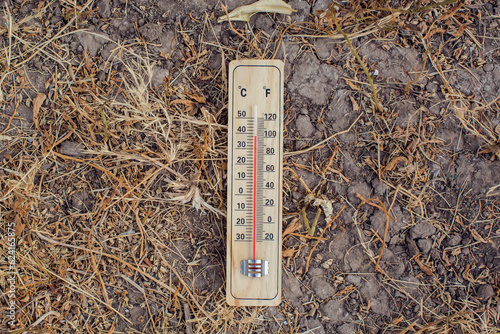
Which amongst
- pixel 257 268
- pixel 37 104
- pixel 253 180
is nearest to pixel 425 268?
pixel 257 268

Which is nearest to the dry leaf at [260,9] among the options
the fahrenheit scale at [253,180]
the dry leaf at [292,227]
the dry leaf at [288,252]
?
the fahrenheit scale at [253,180]

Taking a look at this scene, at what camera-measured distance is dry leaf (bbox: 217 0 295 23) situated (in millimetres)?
1963

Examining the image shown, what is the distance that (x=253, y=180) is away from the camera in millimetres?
1915

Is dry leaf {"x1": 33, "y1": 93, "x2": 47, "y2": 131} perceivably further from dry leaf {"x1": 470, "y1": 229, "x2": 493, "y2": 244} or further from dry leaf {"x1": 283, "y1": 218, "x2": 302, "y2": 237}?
dry leaf {"x1": 470, "y1": 229, "x2": 493, "y2": 244}

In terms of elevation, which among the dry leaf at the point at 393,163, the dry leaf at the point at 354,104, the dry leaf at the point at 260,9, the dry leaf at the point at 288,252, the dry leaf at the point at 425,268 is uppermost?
the dry leaf at the point at 260,9

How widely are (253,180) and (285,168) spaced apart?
0.67 ft

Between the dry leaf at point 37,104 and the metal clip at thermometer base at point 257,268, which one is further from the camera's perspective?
the dry leaf at point 37,104

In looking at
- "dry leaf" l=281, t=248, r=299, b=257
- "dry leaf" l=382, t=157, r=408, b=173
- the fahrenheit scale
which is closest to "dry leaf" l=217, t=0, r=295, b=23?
the fahrenheit scale

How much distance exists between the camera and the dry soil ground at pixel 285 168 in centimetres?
199

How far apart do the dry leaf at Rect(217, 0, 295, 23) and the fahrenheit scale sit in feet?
0.89

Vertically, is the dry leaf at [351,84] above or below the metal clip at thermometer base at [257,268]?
above

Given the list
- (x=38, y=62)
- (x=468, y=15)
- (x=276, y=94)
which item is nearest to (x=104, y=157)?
(x=38, y=62)

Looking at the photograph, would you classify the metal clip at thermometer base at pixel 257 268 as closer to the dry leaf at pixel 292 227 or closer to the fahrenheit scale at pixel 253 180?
the fahrenheit scale at pixel 253 180

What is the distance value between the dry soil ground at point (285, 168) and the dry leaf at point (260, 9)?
1.6 inches
